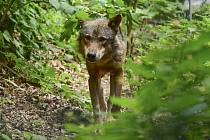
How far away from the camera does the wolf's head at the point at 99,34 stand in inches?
248

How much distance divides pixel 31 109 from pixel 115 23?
4.97 ft

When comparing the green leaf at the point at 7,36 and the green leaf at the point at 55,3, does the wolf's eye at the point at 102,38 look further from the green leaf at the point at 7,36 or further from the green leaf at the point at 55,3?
the green leaf at the point at 7,36

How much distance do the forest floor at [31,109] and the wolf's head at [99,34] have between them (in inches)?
30.7

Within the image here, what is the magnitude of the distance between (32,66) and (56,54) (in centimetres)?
272

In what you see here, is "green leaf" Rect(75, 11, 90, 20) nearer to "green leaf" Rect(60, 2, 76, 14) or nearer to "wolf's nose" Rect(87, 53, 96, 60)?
"green leaf" Rect(60, 2, 76, 14)

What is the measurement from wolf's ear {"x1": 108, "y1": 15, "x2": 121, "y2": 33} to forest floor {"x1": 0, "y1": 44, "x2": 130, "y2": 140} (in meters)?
0.98

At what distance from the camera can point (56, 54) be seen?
10547 mm

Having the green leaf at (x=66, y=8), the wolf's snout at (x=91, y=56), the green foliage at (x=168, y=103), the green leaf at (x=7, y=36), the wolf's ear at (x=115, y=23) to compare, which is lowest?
the green leaf at (x=7, y=36)

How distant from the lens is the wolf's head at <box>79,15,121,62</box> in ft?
20.6

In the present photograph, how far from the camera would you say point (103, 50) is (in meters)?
6.35

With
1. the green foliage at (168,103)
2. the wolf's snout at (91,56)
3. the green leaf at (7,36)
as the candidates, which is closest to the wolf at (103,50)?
the wolf's snout at (91,56)

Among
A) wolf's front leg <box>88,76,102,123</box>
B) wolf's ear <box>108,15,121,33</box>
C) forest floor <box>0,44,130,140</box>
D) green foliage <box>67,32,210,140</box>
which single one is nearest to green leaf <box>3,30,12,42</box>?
forest floor <box>0,44,130,140</box>

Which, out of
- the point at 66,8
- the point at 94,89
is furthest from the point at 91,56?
the point at 66,8

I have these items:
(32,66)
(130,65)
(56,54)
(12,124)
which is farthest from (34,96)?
(130,65)
